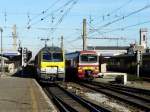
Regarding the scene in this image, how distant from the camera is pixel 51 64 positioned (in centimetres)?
4069

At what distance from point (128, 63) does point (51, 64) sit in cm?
2776

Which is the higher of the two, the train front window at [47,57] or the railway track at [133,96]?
the train front window at [47,57]

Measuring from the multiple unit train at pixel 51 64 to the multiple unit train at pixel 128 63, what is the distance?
15.9m

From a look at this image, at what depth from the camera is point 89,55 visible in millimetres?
46781

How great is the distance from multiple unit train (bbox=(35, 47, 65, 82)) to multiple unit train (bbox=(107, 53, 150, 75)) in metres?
15.9

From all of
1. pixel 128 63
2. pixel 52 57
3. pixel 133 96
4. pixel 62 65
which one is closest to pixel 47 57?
pixel 52 57

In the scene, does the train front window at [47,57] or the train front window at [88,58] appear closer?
the train front window at [47,57]

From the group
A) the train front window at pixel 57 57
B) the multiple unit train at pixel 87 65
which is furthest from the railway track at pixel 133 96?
the multiple unit train at pixel 87 65

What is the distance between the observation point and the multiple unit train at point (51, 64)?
4003cm

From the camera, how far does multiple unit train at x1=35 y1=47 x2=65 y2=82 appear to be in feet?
131

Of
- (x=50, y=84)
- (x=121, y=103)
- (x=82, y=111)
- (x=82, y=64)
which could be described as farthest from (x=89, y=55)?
(x=82, y=111)

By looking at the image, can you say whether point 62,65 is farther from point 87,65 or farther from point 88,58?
point 88,58

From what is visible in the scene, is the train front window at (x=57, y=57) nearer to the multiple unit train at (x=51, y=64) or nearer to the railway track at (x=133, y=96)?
the multiple unit train at (x=51, y=64)

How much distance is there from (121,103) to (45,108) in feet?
17.1
